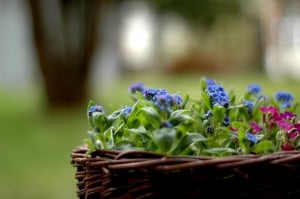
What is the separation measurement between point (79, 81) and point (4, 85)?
6.38 metres

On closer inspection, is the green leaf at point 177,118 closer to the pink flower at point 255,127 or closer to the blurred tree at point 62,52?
the pink flower at point 255,127

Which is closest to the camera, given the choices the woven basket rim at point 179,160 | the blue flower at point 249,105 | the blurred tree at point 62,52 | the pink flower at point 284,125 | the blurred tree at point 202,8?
the woven basket rim at point 179,160

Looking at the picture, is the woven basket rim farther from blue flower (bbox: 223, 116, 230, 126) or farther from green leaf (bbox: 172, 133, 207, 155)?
blue flower (bbox: 223, 116, 230, 126)

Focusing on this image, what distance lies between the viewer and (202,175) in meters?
0.86

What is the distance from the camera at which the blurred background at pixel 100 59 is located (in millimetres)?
5723

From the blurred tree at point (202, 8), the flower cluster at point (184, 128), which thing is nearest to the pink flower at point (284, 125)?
the flower cluster at point (184, 128)

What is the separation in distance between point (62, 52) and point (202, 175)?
8098 mm

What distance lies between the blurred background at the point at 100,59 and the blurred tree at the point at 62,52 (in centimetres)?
1

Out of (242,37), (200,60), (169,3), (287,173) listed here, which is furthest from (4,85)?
(287,173)

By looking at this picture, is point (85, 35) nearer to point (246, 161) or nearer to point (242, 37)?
point (246, 161)

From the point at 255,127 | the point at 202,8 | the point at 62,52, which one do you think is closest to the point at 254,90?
the point at 255,127

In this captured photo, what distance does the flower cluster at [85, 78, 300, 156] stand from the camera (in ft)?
3.07

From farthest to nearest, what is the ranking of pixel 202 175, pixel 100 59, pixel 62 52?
pixel 100 59, pixel 62 52, pixel 202 175

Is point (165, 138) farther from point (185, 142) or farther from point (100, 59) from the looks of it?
point (100, 59)
